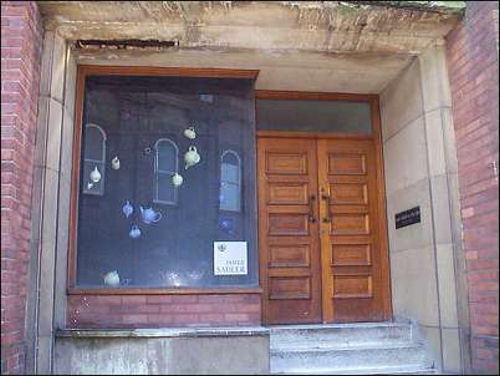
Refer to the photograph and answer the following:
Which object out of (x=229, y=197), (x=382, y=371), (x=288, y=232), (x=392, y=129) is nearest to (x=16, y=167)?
(x=229, y=197)

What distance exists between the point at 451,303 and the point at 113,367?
2773 millimetres

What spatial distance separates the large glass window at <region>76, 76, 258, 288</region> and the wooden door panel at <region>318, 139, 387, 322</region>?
0.97 m

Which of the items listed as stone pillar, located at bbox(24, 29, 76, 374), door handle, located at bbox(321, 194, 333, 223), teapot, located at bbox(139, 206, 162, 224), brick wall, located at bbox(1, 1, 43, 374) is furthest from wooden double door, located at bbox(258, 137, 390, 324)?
brick wall, located at bbox(1, 1, 43, 374)

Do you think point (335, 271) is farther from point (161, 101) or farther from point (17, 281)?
point (17, 281)

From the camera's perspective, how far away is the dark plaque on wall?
5.62 metres

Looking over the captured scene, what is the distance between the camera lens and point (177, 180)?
5801 millimetres

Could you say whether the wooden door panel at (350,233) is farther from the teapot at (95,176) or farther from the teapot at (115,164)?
the teapot at (95,176)

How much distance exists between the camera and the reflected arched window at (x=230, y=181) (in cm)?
580

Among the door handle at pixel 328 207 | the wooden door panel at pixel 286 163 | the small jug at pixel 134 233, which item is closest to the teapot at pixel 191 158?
the small jug at pixel 134 233

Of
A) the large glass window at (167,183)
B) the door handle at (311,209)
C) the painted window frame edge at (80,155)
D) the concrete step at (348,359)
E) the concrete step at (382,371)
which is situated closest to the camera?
the concrete step at (382,371)

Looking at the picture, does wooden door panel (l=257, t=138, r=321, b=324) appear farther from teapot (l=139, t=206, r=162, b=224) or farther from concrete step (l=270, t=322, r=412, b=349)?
teapot (l=139, t=206, r=162, b=224)

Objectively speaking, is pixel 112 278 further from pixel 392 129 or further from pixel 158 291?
pixel 392 129

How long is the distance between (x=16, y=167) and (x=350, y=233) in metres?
3.39

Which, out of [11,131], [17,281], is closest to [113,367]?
[17,281]
